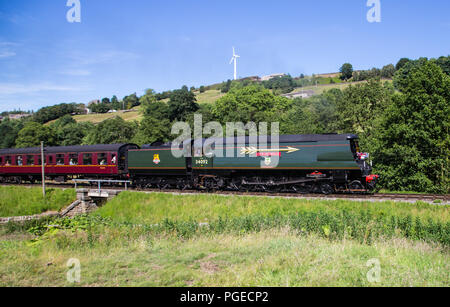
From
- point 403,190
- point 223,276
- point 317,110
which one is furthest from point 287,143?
point 317,110

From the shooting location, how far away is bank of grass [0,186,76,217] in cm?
2811

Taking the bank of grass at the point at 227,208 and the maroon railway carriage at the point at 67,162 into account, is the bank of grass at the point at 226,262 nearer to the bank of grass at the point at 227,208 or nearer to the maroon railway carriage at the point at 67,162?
the bank of grass at the point at 227,208

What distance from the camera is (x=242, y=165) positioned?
22.2 metres

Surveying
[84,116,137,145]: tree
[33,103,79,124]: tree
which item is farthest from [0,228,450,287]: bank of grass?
[33,103,79,124]: tree

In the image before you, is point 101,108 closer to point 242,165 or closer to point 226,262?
point 242,165

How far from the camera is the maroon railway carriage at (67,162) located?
93.5ft

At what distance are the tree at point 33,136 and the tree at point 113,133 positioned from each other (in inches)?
478

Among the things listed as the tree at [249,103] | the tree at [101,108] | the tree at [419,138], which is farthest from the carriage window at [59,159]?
the tree at [101,108]

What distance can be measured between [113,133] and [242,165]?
48.9 metres

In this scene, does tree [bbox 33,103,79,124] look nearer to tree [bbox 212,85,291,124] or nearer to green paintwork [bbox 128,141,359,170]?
tree [bbox 212,85,291,124]

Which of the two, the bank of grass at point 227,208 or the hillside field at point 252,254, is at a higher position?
the hillside field at point 252,254

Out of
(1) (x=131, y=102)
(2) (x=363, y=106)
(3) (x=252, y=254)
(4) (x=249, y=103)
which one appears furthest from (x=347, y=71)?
(3) (x=252, y=254)

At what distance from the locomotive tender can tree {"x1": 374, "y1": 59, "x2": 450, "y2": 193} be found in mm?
8370
